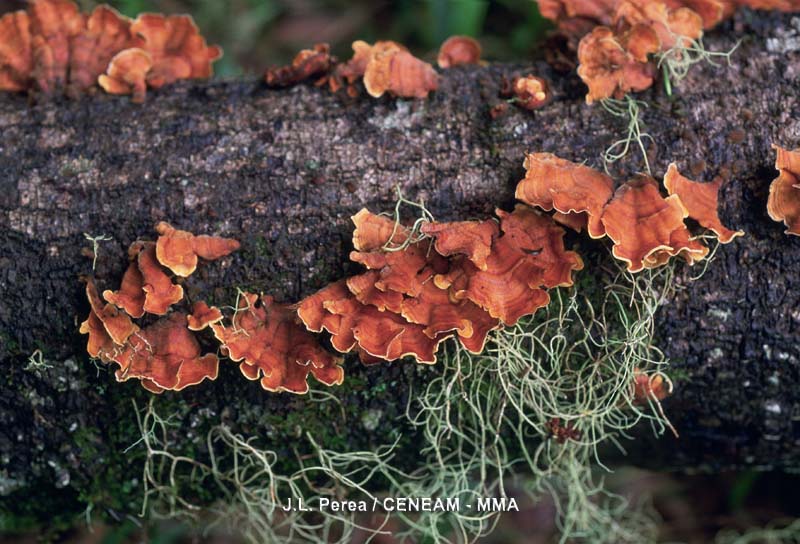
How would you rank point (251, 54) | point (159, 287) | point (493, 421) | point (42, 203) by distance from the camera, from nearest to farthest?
point (159, 287) < point (42, 203) < point (493, 421) < point (251, 54)

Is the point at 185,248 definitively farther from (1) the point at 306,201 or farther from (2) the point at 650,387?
(2) the point at 650,387

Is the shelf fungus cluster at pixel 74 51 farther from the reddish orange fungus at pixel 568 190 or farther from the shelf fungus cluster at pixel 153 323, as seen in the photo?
the reddish orange fungus at pixel 568 190

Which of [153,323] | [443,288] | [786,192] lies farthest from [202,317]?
[786,192]

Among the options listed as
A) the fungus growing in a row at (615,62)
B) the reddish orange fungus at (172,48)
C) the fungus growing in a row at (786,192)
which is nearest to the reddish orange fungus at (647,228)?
the fungus growing in a row at (786,192)

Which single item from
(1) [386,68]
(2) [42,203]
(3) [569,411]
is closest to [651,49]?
(1) [386,68]

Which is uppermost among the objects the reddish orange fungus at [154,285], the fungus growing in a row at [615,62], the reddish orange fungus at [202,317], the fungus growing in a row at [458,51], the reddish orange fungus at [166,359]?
the fungus growing in a row at [615,62]

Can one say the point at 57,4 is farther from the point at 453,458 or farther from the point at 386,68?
the point at 453,458
